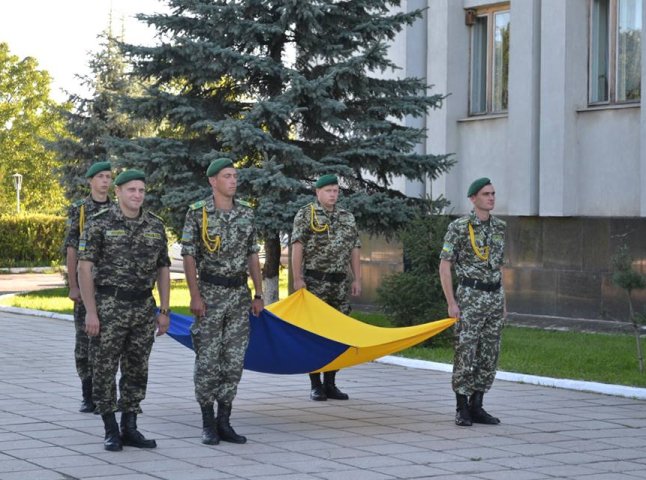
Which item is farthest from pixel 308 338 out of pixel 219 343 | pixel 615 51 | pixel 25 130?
pixel 25 130

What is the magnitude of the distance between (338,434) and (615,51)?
38.0 feet

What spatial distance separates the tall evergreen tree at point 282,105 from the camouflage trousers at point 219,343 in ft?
26.0

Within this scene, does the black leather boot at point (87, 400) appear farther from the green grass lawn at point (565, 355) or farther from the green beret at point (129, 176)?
the green grass lawn at point (565, 355)

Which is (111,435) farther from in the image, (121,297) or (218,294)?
(218,294)

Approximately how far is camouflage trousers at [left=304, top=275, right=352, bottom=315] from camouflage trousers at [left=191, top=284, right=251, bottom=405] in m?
2.11

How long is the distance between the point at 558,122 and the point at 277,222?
16.9 ft

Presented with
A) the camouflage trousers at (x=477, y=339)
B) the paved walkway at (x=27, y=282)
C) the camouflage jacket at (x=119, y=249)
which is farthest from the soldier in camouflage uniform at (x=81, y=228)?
the paved walkway at (x=27, y=282)

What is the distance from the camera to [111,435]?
840cm

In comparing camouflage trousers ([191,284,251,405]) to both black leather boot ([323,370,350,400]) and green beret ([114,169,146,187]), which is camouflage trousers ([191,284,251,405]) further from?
black leather boot ([323,370,350,400])

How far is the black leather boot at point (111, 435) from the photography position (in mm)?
8336

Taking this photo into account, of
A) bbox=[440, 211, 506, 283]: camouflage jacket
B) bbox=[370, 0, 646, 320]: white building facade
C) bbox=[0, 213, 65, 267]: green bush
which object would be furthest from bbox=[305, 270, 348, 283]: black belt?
bbox=[0, 213, 65, 267]: green bush

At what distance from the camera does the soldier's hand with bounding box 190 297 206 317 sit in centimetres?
875

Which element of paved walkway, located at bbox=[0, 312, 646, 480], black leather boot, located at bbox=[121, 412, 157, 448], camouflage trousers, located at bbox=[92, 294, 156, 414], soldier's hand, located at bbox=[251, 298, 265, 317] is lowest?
paved walkway, located at bbox=[0, 312, 646, 480]

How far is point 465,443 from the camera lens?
29.0 feet
